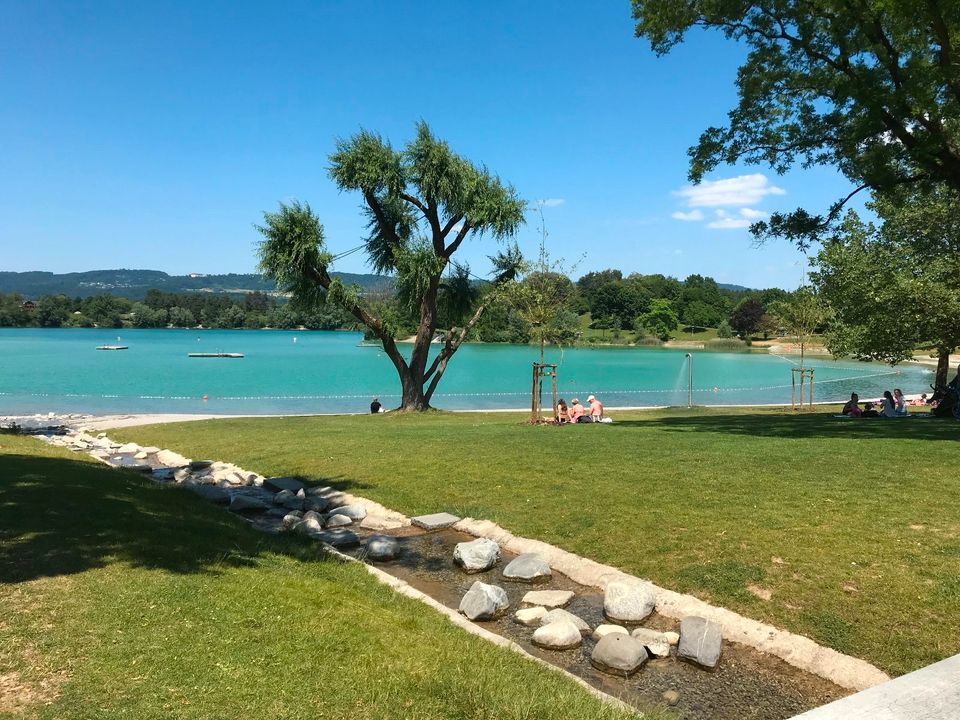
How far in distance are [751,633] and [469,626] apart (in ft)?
8.02

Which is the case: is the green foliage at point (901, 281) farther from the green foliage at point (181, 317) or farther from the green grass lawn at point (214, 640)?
the green foliage at point (181, 317)

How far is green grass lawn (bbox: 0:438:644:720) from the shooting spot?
379 centimetres

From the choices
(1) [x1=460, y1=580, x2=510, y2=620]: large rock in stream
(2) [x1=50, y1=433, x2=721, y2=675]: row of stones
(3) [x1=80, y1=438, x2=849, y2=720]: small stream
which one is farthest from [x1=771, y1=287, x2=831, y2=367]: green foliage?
(1) [x1=460, y1=580, x2=510, y2=620]: large rock in stream

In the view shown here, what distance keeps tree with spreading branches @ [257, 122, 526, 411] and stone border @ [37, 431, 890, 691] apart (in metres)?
17.6

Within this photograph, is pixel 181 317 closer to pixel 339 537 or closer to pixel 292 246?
pixel 292 246

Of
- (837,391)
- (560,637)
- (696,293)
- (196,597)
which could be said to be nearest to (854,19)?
(560,637)

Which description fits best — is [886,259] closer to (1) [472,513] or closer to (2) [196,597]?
(1) [472,513]

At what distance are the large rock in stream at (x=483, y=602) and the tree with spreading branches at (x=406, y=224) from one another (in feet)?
65.7

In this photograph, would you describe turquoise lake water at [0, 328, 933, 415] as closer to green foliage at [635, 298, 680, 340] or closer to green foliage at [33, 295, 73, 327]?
green foliage at [635, 298, 680, 340]

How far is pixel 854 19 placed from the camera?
14461 mm

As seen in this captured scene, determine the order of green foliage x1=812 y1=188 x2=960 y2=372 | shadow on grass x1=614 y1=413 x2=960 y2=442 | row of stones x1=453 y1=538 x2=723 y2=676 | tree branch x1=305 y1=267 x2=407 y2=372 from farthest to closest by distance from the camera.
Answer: tree branch x1=305 y1=267 x2=407 y2=372
green foliage x1=812 y1=188 x2=960 y2=372
shadow on grass x1=614 y1=413 x2=960 y2=442
row of stones x1=453 y1=538 x2=723 y2=676

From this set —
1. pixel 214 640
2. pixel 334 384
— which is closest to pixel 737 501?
pixel 214 640

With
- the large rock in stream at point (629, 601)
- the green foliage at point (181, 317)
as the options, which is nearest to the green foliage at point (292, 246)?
the large rock in stream at point (629, 601)

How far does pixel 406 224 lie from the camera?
27.9 meters
